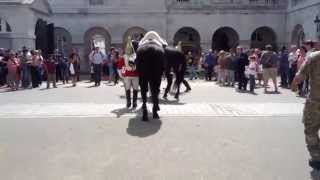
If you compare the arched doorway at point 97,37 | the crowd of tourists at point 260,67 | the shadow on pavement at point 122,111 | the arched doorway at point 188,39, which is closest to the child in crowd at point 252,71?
the crowd of tourists at point 260,67

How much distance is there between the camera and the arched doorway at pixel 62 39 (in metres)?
38.4

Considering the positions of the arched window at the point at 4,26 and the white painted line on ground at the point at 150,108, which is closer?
the white painted line on ground at the point at 150,108

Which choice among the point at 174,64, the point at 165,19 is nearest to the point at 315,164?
the point at 174,64

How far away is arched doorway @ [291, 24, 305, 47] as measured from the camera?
34781mm

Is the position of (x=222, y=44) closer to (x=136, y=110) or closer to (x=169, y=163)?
(x=136, y=110)

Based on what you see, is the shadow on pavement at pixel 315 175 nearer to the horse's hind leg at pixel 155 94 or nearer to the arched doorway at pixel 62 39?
the horse's hind leg at pixel 155 94

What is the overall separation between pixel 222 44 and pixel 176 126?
1239 inches

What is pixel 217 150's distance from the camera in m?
7.82

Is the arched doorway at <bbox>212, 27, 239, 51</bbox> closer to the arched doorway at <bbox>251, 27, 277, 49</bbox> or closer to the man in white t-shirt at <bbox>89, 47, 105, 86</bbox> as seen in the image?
the arched doorway at <bbox>251, 27, 277, 49</bbox>

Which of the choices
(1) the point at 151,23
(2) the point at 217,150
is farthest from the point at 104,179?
(1) the point at 151,23

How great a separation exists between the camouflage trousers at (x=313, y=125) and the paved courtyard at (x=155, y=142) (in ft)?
0.85

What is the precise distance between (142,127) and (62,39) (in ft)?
98.5

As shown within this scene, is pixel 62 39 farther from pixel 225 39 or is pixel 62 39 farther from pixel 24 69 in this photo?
pixel 24 69

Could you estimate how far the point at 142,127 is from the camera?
992 centimetres
